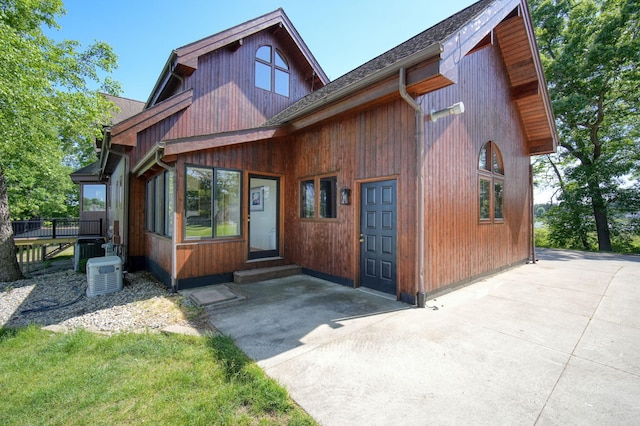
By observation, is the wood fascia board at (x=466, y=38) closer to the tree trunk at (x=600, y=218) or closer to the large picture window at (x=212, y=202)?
the large picture window at (x=212, y=202)

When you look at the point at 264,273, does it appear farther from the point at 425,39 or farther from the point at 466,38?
the point at 425,39

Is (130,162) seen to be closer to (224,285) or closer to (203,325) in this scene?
(224,285)

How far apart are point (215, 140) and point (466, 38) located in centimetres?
463

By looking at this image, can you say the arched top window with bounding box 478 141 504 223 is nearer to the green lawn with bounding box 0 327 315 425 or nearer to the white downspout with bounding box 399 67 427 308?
the white downspout with bounding box 399 67 427 308

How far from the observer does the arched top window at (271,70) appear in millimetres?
8469

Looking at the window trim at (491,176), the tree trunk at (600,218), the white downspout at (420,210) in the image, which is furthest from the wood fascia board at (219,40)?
the tree trunk at (600,218)

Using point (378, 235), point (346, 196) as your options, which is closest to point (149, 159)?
point (346, 196)

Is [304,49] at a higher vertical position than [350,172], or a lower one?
higher

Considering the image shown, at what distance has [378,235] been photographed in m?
5.38

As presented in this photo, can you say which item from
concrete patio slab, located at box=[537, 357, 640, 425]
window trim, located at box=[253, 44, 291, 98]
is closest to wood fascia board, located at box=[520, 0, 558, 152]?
window trim, located at box=[253, 44, 291, 98]

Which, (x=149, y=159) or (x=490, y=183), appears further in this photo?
(x=490, y=183)

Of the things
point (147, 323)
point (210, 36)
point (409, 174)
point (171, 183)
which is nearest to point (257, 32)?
point (210, 36)

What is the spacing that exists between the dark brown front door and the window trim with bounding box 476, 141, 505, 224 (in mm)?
2595

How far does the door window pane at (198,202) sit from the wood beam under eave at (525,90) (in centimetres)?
835
